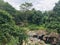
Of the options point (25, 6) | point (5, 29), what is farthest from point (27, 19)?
point (5, 29)

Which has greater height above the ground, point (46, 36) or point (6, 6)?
point (6, 6)

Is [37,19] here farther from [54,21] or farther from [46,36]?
[46,36]

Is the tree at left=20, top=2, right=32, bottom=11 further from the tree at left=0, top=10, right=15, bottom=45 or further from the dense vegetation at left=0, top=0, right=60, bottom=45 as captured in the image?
the tree at left=0, top=10, right=15, bottom=45

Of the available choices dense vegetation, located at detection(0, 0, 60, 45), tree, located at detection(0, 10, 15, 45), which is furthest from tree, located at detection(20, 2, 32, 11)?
tree, located at detection(0, 10, 15, 45)


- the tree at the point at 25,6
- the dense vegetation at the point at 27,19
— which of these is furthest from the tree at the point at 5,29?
the tree at the point at 25,6

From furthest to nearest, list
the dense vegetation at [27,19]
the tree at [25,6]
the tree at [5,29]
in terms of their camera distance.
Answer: the tree at [25,6], the dense vegetation at [27,19], the tree at [5,29]

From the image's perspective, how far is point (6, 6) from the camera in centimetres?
3578

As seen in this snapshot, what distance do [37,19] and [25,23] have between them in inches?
77.5

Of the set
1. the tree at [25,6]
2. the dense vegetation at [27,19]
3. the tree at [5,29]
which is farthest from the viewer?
the tree at [25,6]

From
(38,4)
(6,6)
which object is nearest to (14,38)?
(6,6)

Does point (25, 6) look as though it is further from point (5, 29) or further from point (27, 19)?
point (5, 29)

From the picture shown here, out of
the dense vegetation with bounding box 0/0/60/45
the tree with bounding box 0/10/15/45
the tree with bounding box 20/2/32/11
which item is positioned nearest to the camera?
the tree with bounding box 0/10/15/45

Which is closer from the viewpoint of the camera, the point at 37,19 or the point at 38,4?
the point at 37,19

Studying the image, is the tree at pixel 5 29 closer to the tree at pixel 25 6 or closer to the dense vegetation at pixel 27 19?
the dense vegetation at pixel 27 19
